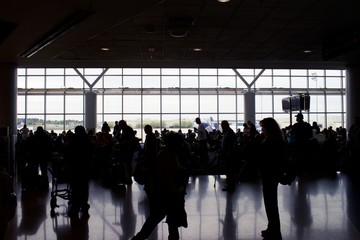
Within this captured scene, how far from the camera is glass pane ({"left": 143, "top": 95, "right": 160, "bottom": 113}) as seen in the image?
2697cm

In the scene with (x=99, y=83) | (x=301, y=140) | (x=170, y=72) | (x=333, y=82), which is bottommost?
(x=301, y=140)

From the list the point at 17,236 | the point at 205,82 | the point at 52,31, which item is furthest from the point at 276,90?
the point at 17,236

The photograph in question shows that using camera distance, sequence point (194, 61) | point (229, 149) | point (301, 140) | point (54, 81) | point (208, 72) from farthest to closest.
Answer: point (208, 72) → point (54, 81) → point (194, 61) → point (301, 140) → point (229, 149)

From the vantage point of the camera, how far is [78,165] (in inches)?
235

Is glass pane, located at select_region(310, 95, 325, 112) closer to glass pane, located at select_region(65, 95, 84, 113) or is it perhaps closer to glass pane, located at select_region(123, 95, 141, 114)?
glass pane, located at select_region(123, 95, 141, 114)

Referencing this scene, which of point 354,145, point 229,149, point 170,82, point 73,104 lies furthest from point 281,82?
point 229,149

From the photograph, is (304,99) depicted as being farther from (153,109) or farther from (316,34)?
(153,109)

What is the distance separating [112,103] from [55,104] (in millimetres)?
4169

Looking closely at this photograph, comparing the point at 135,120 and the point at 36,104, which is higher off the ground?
the point at 36,104

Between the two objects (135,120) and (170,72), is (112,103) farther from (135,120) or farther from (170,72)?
(170,72)

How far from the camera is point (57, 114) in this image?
88.2 feet

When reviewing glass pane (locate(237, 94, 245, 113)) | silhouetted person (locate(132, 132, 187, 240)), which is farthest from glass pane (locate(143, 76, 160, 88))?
silhouetted person (locate(132, 132, 187, 240))

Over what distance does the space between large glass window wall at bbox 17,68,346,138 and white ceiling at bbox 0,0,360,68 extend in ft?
43.4

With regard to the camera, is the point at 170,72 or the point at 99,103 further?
the point at 170,72
